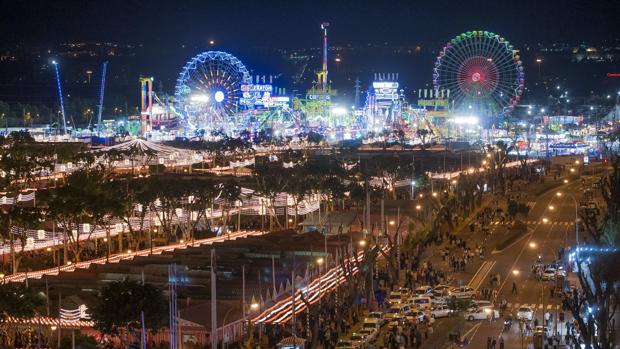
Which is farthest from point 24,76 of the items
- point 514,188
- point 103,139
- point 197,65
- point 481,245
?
point 481,245

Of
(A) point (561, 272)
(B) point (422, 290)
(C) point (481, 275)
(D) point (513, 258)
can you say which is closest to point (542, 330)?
(B) point (422, 290)

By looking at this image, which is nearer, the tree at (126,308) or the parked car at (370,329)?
the tree at (126,308)

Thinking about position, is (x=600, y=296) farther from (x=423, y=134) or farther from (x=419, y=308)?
(x=423, y=134)

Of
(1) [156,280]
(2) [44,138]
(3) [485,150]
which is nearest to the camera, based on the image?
(1) [156,280]

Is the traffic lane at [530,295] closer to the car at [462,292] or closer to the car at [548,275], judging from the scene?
the car at [548,275]

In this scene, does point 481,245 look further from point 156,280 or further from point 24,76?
point 24,76

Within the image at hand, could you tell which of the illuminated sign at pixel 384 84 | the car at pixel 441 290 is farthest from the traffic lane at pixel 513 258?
the illuminated sign at pixel 384 84
